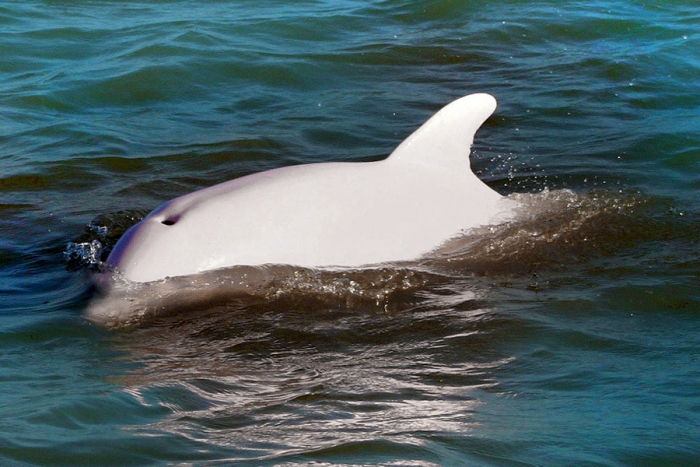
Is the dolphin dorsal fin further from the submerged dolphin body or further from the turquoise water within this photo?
the turquoise water

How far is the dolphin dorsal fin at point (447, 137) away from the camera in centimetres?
718

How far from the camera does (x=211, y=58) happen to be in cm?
1424

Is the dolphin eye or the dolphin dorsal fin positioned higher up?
the dolphin dorsal fin

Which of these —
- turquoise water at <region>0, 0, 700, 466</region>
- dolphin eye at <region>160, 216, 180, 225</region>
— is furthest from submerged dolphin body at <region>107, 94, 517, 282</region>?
turquoise water at <region>0, 0, 700, 466</region>

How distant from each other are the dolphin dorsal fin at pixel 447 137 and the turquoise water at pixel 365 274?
2.19 ft

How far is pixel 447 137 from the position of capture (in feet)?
23.9

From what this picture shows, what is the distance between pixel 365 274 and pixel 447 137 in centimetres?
132

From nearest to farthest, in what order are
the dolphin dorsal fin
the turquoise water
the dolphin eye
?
the turquoise water < the dolphin eye < the dolphin dorsal fin

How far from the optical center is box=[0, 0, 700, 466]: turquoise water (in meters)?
4.33

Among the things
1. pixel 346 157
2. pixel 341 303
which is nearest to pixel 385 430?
pixel 341 303

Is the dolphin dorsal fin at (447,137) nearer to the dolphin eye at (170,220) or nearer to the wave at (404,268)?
the wave at (404,268)

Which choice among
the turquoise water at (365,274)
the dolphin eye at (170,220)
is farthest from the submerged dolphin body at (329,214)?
the turquoise water at (365,274)

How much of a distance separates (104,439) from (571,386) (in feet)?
7.57

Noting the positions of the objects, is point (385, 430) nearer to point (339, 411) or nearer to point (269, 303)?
point (339, 411)
